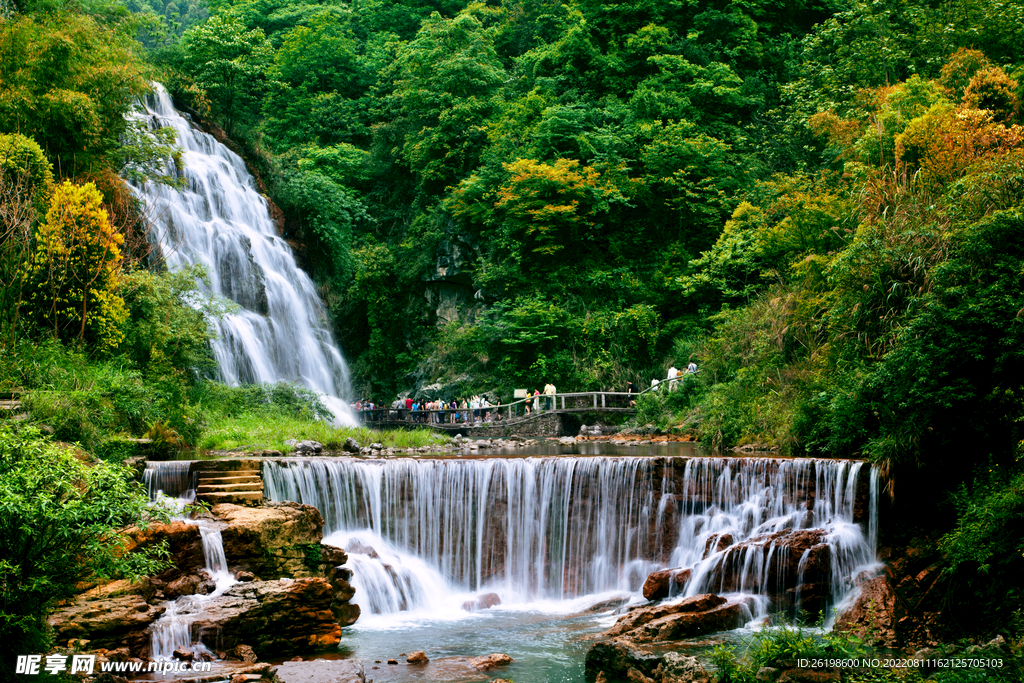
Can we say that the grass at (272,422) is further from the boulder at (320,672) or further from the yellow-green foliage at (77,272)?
the boulder at (320,672)

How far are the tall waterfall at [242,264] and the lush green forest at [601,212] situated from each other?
1.80 metres

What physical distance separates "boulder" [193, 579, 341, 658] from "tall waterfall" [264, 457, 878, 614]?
1.83 meters

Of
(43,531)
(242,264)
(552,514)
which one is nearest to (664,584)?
(552,514)

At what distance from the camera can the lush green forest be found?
448 inches

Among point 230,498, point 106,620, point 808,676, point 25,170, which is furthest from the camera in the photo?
point 25,170

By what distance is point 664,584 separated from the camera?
37.0 feet

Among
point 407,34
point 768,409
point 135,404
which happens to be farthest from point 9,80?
point 407,34

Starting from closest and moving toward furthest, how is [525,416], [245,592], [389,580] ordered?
[245,592] → [389,580] → [525,416]

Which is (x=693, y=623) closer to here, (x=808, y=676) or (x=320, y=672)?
(x=808, y=676)

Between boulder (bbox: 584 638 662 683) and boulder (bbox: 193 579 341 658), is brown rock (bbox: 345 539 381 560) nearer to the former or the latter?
boulder (bbox: 193 579 341 658)

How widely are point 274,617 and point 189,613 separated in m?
0.97

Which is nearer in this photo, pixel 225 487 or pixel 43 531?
pixel 43 531

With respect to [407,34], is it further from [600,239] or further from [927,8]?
[927,8]

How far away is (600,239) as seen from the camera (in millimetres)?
31141
